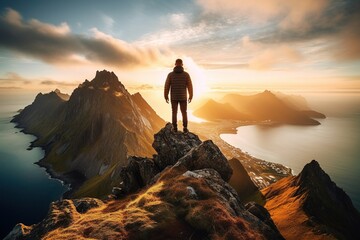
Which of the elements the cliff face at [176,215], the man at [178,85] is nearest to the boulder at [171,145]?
the cliff face at [176,215]

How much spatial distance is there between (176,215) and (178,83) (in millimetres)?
15079

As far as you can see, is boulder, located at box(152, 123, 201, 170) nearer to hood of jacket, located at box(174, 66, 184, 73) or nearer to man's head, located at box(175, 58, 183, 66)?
hood of jacket, located at box(174, 66, 184, 73)

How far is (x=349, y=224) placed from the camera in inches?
3157

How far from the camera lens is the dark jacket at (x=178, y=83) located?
2638 centimetres

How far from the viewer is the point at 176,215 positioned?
16672 millimetres

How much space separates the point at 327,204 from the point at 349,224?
28.4ft

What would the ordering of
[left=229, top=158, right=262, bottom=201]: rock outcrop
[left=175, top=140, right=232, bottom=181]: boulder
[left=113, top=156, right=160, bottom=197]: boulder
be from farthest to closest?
[left=229, top=158, right=262, bottom=201]: rock outcrop, [left=113, top=156, right=160, bottom=197]: boulder, [left=175, top=140, right=232, bottom=181]: boulder

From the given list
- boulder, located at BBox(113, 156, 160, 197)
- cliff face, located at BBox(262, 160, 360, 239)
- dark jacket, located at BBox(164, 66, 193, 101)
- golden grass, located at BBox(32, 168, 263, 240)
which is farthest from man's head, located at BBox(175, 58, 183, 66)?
cliff face, located at BBox(262, 160, 360, 239)

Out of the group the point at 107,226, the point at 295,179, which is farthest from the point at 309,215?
the point at 107,226

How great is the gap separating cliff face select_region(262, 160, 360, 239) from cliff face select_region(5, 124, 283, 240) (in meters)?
61.4

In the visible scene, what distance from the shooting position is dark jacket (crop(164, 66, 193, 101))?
1038 inches

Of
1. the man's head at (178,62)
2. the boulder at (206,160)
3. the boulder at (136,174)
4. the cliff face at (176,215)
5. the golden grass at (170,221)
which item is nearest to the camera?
the golden grass at (170,221)

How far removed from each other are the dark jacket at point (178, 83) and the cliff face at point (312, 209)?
2602 inches

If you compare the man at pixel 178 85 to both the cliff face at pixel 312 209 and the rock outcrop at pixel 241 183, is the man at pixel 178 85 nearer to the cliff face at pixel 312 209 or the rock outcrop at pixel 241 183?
the cliff face at pixel 312 209
